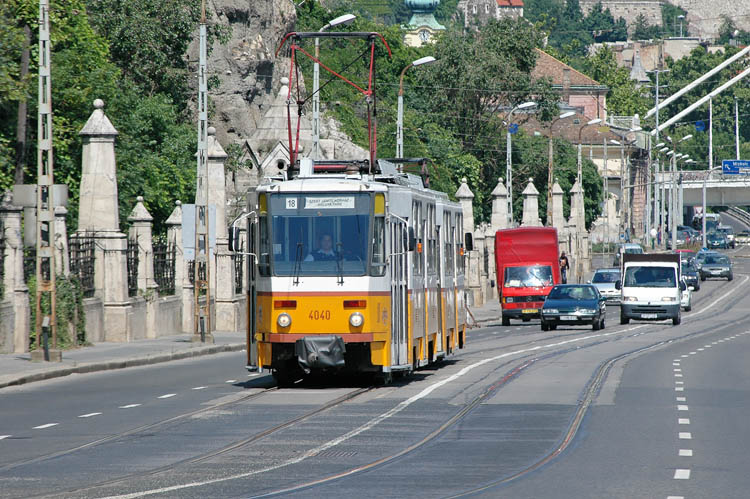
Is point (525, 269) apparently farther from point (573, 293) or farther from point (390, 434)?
point (390, 434)

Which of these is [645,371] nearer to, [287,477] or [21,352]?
[21,352]

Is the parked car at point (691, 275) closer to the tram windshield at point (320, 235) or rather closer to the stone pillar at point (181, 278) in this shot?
the stone pillar at point (181, 278)

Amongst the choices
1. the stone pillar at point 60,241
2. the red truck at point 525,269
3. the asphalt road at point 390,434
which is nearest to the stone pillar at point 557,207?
the red truck at point 525,269

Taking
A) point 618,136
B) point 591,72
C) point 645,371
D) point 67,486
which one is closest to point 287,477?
point 67,486

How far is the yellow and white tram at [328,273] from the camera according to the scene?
70.5 ft

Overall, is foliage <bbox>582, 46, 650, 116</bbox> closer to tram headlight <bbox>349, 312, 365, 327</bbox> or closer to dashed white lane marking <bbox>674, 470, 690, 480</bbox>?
tram headlight <bbox>349, 312, 365, 327</bbox>

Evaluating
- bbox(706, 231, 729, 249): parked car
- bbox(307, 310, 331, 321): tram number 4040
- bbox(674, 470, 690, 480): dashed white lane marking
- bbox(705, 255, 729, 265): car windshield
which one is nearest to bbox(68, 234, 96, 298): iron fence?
bbox(307, 310, 331, 321): tram number 4040

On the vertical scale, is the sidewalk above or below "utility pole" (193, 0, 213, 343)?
below

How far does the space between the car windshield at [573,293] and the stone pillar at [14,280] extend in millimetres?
22869

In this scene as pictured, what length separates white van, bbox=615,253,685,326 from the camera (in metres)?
50.8

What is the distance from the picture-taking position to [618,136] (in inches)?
5566

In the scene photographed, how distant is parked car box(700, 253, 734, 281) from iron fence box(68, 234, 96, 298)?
69861mm

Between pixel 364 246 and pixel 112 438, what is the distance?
688 centimetres

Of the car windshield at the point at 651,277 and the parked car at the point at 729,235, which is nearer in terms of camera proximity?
the car windshield at the point at 651,277
